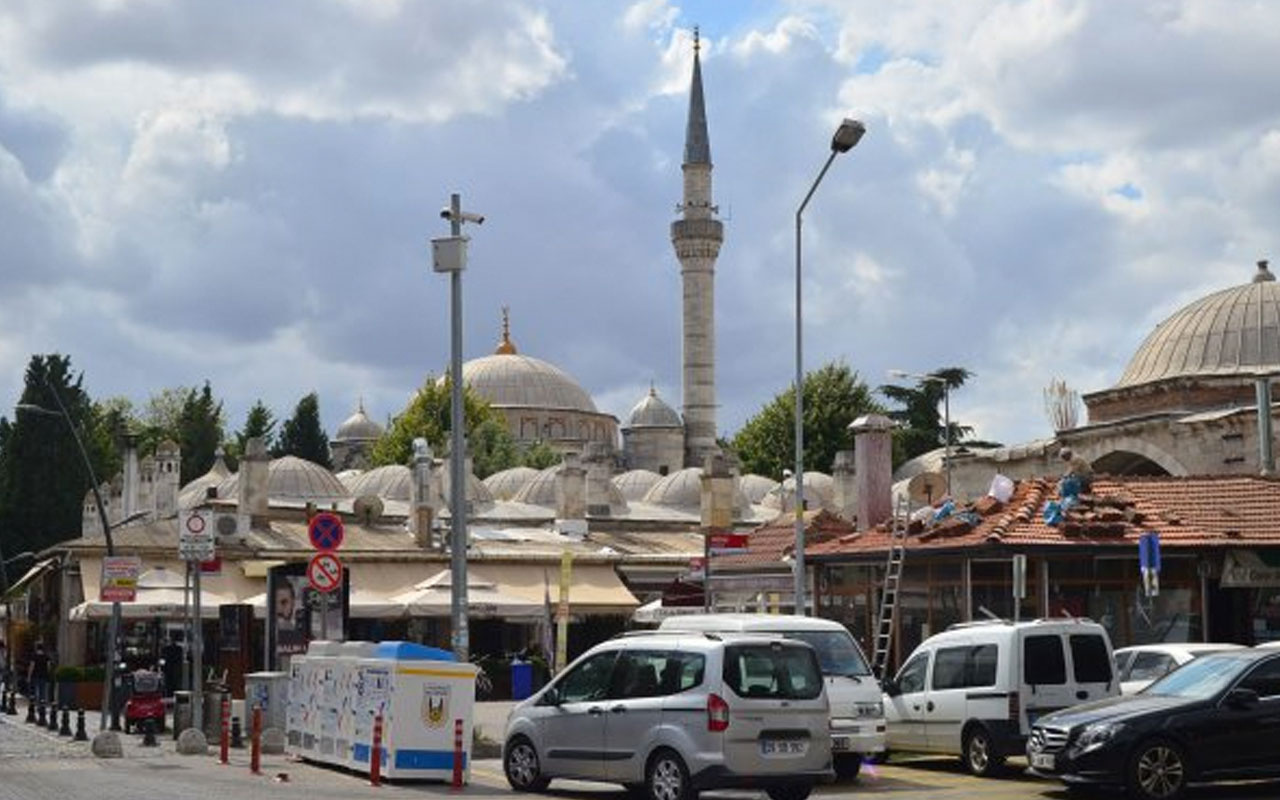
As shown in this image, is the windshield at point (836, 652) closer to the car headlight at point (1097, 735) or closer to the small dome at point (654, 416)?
the car headlight at point (1097, 735)

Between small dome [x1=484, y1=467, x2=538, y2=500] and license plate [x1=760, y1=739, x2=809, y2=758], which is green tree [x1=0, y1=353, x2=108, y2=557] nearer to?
small dome [x1=484, y1=467, x2=538, y2=500]

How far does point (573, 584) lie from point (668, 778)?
26.5 meters

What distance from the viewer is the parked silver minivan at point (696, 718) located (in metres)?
16.4

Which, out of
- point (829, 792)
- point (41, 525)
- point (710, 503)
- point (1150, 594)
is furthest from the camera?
point (41, 525)

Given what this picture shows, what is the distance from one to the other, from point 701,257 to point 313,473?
2909 cm

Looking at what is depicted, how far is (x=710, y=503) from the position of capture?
4781 centimetres

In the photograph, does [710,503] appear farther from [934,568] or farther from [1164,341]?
[934,568]

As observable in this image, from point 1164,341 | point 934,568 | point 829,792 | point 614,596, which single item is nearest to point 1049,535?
point 934,568

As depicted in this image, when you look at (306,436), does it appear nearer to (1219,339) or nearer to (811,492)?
(811,492)

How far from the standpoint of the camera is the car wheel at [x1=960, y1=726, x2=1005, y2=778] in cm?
2011

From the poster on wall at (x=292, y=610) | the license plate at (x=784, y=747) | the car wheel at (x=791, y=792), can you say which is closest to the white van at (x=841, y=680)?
the car wheel at (x=791, y=792)

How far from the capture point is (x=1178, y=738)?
1680 centimetres

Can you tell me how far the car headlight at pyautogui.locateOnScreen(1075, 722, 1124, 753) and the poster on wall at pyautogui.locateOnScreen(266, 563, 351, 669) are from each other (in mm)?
11544

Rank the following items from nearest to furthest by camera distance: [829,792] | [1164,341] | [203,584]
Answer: [829,792]
[203,584]
[1164,341]
